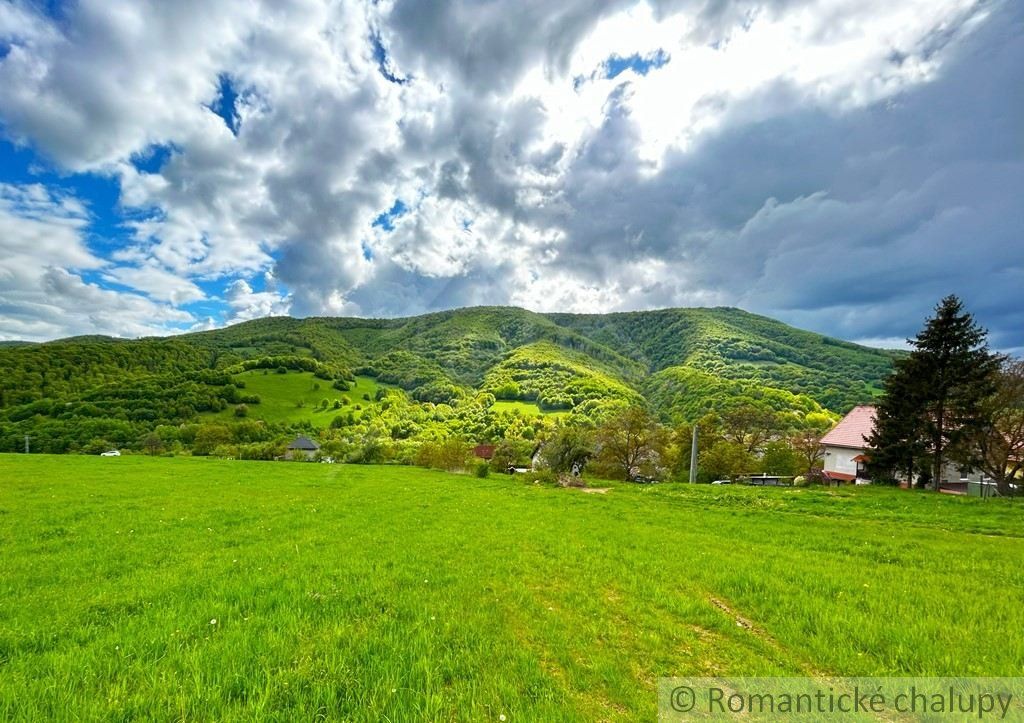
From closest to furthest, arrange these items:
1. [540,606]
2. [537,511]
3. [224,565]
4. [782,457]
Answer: [540,606], [224,565], [537,511], [782,457]

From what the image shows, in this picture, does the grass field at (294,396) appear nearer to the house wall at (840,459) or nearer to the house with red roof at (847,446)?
the house wall at (840,459)

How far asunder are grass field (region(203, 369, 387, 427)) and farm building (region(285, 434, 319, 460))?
37852 mm

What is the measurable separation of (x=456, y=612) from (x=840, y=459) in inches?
2311

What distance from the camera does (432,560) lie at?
391 inches

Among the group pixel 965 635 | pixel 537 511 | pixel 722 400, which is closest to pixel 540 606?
pixel 965 635

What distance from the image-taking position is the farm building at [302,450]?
256 ft

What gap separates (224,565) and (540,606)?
717 centimetres

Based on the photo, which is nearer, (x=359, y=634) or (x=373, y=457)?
(x=359, y=634)

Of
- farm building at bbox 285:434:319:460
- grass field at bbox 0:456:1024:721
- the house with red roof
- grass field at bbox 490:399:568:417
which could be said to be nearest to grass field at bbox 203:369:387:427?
farm building at bbox 285:434:319:460

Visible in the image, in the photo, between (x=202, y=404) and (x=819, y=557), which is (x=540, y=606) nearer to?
(x=819, y=557)

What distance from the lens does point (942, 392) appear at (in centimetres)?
2775

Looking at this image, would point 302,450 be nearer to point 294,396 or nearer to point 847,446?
point 294,396

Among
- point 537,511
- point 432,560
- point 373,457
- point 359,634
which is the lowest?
point 373,457

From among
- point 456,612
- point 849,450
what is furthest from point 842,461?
point 456,612
